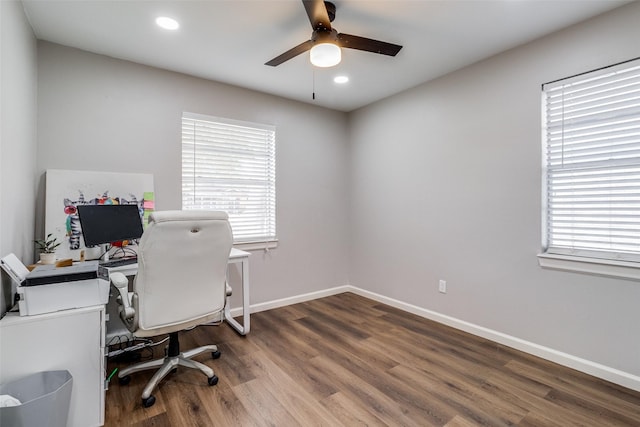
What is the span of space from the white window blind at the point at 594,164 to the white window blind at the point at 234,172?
9.03ft

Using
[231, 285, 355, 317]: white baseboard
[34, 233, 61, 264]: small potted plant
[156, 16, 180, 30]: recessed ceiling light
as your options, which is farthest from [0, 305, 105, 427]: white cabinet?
[156, 16, 180, 30]: recessed ceiling light

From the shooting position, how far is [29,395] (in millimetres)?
1519

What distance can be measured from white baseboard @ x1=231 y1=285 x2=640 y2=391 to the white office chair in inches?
56.5

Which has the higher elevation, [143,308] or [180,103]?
[180,103]

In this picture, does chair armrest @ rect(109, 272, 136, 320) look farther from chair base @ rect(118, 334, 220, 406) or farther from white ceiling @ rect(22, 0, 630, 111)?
white ceiling @ rect(22, 0, 630, 111)

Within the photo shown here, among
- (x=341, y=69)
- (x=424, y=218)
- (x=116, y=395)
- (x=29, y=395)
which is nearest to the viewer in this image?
(x=29, y=395)

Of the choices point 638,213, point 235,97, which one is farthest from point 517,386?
point 235,97

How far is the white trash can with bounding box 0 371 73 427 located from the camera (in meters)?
1.31

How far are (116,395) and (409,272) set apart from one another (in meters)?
2.90

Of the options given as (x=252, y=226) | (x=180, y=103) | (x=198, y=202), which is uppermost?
(x=180, y=103)

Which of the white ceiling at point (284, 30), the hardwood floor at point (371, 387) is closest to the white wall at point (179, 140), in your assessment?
the white ceiling at point (284, 30)

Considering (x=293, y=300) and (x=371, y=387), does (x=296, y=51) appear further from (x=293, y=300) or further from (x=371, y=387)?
(x=293, y=300)

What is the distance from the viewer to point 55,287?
165 centimetres

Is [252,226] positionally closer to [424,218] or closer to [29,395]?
[424,218]
